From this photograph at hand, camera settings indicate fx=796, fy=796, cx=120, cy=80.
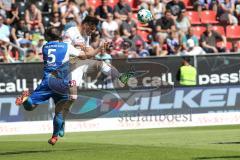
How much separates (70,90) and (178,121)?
7773 millimetres

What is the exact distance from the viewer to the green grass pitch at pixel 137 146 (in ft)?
45.1

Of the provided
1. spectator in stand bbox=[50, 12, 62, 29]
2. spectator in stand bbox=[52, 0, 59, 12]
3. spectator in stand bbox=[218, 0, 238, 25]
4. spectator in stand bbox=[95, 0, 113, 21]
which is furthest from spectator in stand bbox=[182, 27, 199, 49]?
spectator in stand bbox=[52, 0, 59, 12]

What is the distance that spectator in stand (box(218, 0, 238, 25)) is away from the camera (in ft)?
100

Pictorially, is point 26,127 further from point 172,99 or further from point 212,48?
point 212,48

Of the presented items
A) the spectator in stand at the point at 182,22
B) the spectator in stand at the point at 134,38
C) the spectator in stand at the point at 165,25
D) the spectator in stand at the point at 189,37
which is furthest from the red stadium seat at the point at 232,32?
the spectator in stand at the point at 134,38

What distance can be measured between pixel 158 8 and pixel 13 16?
5.66 metres

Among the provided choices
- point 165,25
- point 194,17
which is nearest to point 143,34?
point 165,25

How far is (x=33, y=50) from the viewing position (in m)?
25.3

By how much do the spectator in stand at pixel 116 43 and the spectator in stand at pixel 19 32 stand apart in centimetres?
289

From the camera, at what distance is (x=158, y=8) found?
29812mm

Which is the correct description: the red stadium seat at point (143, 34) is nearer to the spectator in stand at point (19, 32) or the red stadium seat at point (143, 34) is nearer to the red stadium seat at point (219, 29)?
the red stadium seat at point (219, 29)

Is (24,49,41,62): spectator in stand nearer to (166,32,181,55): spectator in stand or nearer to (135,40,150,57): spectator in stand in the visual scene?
(135,40,150,57): spectator in stand

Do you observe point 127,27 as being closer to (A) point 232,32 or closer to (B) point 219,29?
(B) point 219,29

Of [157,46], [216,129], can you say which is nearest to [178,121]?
[216,129]
